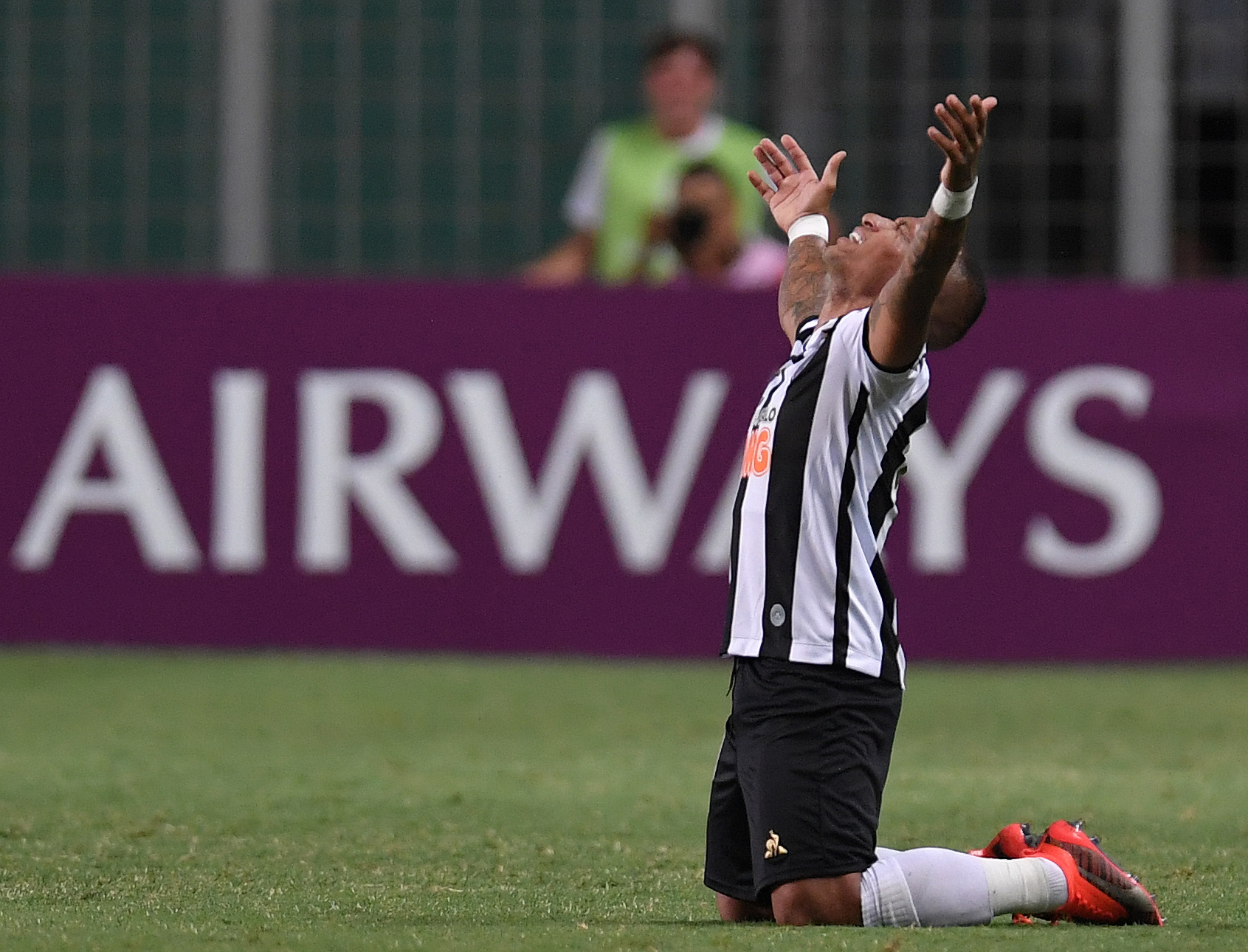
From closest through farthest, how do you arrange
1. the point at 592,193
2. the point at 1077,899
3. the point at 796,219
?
the point at 1077,899
the point at 796,219
the point at 592,193

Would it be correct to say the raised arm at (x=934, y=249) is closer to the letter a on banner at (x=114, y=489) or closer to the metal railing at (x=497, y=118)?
the letter a on banner at (x=114, y=489)

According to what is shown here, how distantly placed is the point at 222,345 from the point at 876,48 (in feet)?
13.0

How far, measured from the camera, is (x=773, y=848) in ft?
16.3

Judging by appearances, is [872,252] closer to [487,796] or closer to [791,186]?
[791,186]

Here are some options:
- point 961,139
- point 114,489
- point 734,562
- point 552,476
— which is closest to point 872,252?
point 961,139

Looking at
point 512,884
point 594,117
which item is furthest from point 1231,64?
point 512,884

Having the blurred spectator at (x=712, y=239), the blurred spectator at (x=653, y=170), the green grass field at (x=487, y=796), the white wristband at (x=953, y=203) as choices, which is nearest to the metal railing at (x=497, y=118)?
the blurred spectator at (x=653, y=170)

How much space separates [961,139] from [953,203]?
12cm

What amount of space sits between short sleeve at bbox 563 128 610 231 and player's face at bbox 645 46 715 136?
1.47ft

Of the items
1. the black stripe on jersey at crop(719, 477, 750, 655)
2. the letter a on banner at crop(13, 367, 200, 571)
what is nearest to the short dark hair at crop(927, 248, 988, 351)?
the black stripe on jersey at crop(719, 477, 750, 655)

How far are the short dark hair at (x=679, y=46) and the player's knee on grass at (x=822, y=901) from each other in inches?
261

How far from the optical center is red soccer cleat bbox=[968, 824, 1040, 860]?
5.22m

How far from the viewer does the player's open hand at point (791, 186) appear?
552cm

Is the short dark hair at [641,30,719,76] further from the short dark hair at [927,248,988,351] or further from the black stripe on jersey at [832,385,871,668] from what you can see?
the black stripe on jersey at [832,385,871,668]
